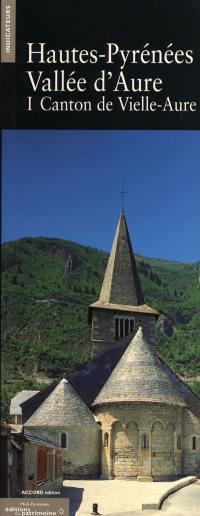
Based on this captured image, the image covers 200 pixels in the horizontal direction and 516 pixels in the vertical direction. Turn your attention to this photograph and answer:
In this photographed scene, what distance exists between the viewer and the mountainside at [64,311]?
4788cm

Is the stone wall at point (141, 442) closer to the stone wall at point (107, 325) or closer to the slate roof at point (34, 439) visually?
the slate roof at point (34, 439)

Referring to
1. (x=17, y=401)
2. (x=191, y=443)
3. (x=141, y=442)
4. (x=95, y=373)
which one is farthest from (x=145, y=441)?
(x=17, y=401)

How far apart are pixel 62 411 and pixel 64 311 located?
35.0 meters

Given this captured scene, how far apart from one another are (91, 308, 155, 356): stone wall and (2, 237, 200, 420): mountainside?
115 inches

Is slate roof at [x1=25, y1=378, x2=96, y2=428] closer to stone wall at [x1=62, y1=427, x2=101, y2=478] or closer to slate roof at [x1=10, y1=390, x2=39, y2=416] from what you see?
stone wall at [x1=62, y1=427, x2=101, y2=478]

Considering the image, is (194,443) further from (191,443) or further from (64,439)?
(64,439)

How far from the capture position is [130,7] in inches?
613

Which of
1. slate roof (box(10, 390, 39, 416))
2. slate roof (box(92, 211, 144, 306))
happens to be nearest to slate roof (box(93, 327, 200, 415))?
slate roof (box(92, 211, 144, 306))

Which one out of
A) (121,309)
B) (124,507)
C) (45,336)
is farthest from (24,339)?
(124,507)

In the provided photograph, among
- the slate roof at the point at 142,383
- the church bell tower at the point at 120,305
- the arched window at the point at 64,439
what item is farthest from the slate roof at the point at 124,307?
the arched window at the point at 64,439

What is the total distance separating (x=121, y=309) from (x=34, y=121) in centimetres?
2392

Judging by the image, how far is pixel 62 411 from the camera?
27.4m

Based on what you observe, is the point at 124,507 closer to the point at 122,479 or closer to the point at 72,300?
the point at 122,479

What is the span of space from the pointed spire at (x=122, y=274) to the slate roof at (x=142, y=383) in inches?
391
